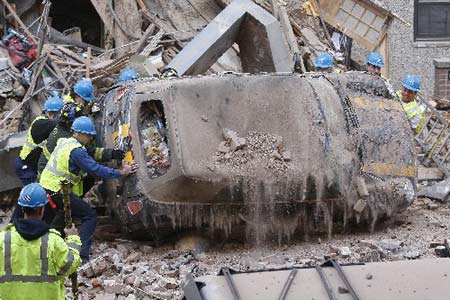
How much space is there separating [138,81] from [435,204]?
367 cm

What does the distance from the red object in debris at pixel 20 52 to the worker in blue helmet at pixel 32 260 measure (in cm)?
699

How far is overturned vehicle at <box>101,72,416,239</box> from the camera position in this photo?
24.8 ft

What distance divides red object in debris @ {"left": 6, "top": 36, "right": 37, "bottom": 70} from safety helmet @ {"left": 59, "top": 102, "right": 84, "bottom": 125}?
3802 millimetres

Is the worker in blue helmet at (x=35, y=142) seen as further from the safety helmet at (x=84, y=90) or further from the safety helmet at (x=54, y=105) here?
the safety helmet at (x=84, y=90)

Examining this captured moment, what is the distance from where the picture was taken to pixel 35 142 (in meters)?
8.55

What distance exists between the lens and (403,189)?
8.30 meters

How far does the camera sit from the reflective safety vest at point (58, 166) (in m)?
7.52

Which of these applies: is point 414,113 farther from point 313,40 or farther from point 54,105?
point 54,105

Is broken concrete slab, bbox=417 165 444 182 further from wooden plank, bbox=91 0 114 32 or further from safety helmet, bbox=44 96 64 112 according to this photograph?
wooden plank, bbox=91 0 114 32

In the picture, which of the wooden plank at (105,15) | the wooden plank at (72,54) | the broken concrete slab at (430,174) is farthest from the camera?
the wooden plank at (105,15)

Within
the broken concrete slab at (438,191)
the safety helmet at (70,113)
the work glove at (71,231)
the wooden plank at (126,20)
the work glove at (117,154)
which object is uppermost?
the wooden plank at (126,20)

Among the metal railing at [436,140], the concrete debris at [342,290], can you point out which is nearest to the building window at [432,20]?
the metal railing at [436,140]

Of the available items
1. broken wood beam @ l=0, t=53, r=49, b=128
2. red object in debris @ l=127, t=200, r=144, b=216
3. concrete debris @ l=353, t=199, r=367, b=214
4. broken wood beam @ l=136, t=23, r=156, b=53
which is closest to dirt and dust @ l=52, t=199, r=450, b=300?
concrete debris @ l=353, t=199, r=367, b=214

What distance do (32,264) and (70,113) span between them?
10.6 ft
